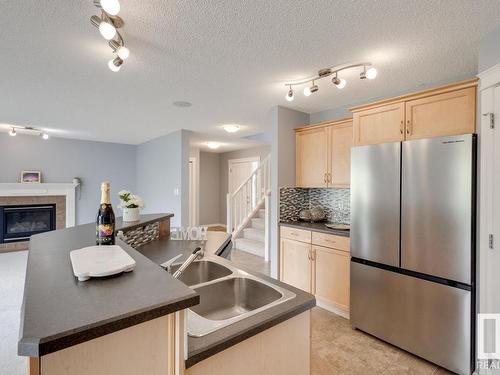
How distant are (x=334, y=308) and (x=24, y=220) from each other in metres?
6.06

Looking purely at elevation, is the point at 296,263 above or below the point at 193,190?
below

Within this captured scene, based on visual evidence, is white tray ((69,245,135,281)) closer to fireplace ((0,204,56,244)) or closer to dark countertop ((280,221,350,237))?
dark countertop ((280,221,350,237))

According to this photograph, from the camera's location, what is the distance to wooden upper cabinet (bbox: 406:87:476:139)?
1946 millimetres

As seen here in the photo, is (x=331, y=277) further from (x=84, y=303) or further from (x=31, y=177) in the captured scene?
(x=31, y=177)

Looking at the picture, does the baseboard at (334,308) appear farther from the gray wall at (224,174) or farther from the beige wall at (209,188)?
the beige wall at (209,188)

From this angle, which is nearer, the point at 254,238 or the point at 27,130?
the point at 27,130

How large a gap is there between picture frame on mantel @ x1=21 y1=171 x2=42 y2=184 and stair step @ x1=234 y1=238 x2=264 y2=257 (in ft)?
13.7

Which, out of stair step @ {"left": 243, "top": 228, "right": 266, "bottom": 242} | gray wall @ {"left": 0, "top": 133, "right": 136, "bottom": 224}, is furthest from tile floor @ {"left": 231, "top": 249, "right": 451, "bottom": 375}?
gray wall @ {"left": 0, "top": 133, "right": 136, "bottom": 224}

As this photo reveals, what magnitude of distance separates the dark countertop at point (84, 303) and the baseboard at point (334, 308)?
2.43 m

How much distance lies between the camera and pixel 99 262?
910 millimetres

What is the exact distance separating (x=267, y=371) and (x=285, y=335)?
0.14 m

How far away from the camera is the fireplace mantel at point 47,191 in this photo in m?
5.01

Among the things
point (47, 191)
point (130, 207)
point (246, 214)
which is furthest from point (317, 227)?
point (47, 191)

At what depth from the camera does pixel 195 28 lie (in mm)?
1680
